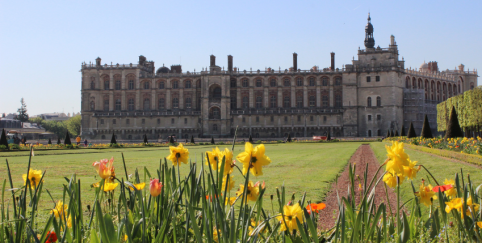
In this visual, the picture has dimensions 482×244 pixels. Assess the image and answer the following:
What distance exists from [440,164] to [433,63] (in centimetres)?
7291

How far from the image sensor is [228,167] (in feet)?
9.40

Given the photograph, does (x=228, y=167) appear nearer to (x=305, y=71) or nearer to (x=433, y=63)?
(x=305, y=71)

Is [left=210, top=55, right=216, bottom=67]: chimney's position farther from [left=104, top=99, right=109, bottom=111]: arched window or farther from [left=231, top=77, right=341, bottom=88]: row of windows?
[left=104, top=99, right=109, bottom=111]: arched window

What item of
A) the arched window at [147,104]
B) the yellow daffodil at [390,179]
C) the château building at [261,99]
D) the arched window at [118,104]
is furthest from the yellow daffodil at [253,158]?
the arched window at [118,104]

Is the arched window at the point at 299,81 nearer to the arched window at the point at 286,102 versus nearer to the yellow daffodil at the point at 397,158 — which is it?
the arched window at the point at 286,102

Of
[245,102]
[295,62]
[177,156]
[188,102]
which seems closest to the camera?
[177,156]

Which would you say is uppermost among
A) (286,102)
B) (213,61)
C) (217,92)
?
(213,61)

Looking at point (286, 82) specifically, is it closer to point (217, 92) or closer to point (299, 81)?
point (299, 81)

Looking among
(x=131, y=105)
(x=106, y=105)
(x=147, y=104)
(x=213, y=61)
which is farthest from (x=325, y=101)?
(x=106, y=105)

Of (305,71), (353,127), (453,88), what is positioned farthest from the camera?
(453,88)

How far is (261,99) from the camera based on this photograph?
62.0 meters

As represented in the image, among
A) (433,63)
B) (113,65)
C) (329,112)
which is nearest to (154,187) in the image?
(329,112)

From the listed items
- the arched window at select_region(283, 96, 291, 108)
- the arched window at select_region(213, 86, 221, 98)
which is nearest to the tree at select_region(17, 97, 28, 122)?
the arched window at select_region(213, 86, 221, 98)

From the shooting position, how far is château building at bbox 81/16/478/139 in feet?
189
